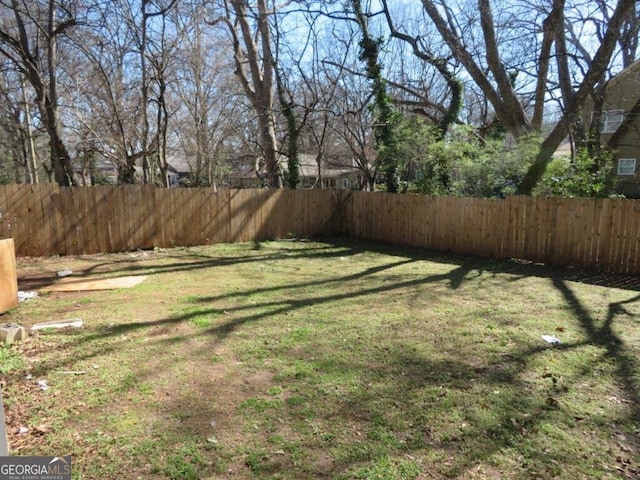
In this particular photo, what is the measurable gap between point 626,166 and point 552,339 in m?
21.8

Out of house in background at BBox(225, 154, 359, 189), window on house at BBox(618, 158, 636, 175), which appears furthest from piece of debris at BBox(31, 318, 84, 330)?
window on house at BBox(618, 158, 636, 175)

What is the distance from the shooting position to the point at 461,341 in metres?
4.06

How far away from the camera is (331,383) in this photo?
10.5ft

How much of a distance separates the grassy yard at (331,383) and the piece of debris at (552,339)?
97mm

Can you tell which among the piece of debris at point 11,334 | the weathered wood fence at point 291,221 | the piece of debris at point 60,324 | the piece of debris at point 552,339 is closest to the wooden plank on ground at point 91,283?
the piece of debris at point 60,324

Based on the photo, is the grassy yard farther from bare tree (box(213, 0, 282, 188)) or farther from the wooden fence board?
bare tree (box(213, 0, 282, 188))

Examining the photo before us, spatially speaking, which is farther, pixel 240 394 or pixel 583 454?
pixel 240 394

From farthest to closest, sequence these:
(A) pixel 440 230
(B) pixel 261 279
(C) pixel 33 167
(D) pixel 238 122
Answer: (D) pixel 238 122, (C) pixel 33 167, (A) pixel 440 230, (B) pixel 261 279

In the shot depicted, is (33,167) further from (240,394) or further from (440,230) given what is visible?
(240,394)

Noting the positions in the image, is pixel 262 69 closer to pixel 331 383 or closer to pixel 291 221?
pixel 291 221

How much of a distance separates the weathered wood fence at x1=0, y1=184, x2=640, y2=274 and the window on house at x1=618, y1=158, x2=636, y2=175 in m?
16.8

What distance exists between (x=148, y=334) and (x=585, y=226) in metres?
7.54

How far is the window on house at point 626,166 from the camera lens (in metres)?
20.4

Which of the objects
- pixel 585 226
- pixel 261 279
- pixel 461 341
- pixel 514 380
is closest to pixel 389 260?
pixel 261 279
